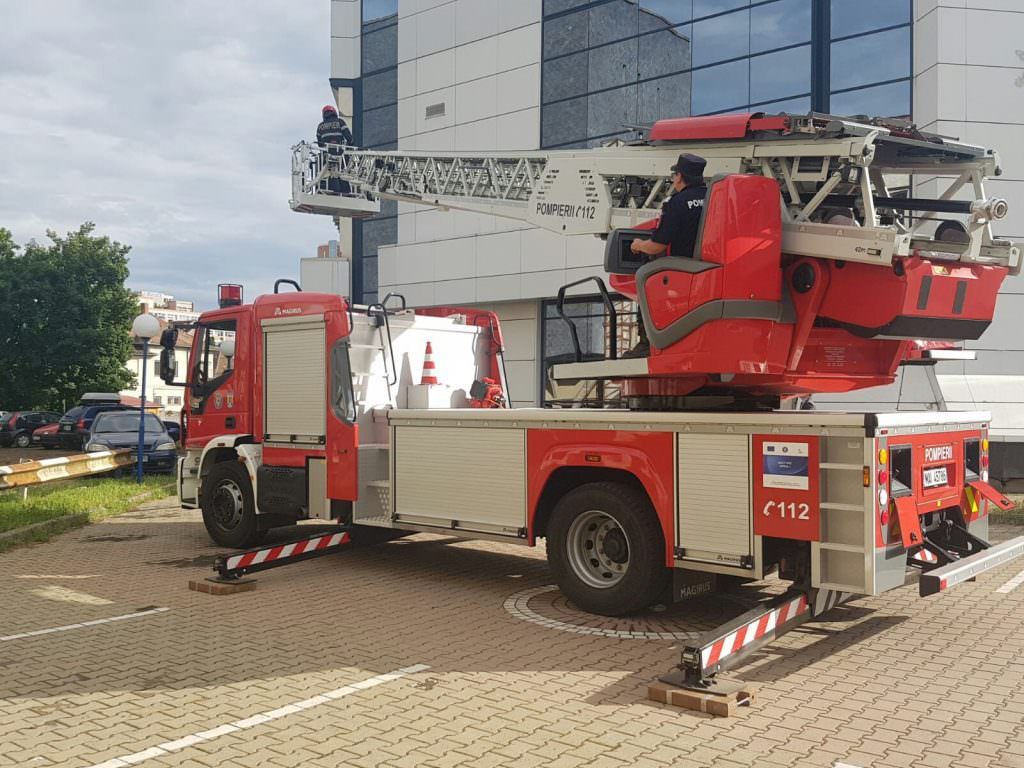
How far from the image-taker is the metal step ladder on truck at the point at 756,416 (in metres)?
5.80

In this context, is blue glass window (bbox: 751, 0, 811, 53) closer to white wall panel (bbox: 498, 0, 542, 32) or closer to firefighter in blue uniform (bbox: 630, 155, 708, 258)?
white wall panel (bbox: 498, 0, 542, 32)

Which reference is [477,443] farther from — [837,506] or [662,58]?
[662,58]

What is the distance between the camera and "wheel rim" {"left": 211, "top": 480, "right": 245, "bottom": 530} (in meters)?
10.1

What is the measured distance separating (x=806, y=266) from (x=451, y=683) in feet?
11.6

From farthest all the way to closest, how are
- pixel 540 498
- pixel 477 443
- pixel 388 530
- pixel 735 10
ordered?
pixel 735 10 < pixel 388 530 < pixel 477 443 < pixel 540 498

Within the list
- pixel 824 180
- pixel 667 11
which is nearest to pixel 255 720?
pixel 824 180

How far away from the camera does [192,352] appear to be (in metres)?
10.8

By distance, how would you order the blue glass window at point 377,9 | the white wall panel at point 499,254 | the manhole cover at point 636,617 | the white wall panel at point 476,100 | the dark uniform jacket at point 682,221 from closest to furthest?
1. the dark uniform jacket at point 682,221
2. the manhole cover at point 636,617
3. the white wall panel at point 499,254
4. the white wall panel at point 476,100
5. the blue glass window at point 377,9

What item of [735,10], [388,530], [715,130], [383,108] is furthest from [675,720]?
[383,108]

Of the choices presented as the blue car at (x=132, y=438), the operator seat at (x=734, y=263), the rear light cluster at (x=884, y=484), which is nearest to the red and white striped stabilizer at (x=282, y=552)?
the operator seat at (x=734, y=263)

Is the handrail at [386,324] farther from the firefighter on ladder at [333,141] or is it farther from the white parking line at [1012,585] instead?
the firefighter on ladder at [333,141]

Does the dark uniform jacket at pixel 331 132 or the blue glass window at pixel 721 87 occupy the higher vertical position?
the blue glass window at pixel 721 87

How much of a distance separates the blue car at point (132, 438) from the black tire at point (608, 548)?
13.7 meters

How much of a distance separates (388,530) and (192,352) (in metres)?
3.25
